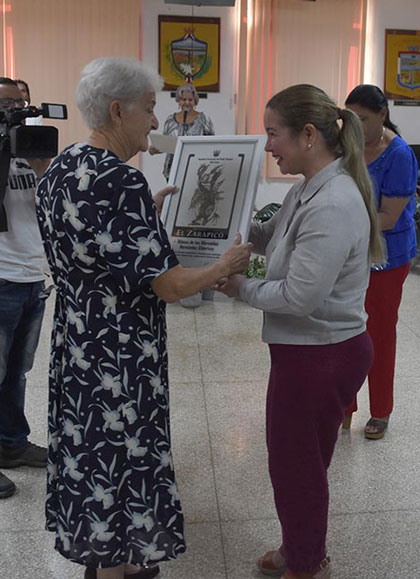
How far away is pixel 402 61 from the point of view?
299 inches

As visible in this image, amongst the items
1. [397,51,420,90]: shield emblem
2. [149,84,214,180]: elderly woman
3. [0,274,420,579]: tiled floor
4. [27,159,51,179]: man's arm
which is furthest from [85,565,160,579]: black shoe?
[397,51,420,90]: shield emblem

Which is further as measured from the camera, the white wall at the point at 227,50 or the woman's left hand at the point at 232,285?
the white wall at the point at 227,50

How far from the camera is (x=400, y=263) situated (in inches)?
109

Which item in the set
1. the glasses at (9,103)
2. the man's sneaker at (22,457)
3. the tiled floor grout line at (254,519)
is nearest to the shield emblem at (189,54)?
the glasses at (9,103)

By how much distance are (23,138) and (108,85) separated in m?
0.70

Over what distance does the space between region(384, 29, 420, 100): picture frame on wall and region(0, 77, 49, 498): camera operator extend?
20.0ft

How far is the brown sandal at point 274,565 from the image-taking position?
2027 millimetres

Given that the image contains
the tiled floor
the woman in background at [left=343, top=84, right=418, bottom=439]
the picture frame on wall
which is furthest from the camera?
the picture frame on wall

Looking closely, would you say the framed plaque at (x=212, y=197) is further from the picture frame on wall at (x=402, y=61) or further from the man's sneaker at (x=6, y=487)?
the picture frame on wall at (x=402, y=61)

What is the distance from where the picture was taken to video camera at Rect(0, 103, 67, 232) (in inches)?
85.0

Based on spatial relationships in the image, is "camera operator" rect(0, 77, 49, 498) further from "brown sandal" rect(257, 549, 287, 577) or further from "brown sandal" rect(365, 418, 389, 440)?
"brown sandal" rect(365, 418, 389, 440)

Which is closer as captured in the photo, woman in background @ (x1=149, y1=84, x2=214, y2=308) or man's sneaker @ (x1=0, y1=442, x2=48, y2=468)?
man's sneaker @ (x1=0, y1=442, x2=48, y2=468)

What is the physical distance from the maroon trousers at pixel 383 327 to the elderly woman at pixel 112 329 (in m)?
1.27

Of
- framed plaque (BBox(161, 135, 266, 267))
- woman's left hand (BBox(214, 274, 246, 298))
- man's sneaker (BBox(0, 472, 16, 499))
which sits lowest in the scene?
man's sneaker (BBox(0, 472, 16, 499))
